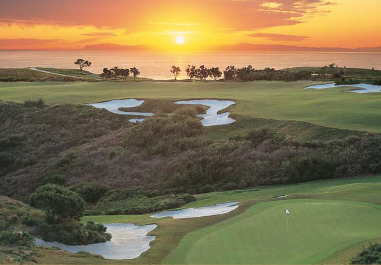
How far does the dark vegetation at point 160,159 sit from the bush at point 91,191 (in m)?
0.06

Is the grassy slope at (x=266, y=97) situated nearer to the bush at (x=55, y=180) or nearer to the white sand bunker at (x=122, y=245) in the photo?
the bush at (x=55, y=180)

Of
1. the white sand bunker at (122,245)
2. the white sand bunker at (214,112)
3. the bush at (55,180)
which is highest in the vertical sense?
the white sand bunker at (214,112)

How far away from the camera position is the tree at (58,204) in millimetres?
18969

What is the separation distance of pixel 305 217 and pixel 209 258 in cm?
424

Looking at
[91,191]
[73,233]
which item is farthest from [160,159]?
[73,233]

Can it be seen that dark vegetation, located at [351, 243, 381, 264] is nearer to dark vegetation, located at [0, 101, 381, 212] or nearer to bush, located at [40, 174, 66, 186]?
dark vegetation, located at [0, 101, 381, 212]

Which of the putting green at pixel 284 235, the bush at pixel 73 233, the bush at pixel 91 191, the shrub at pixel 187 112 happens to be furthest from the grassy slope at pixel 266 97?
the bush at pixel 73 233

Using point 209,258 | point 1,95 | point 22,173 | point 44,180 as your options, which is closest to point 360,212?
point 209,258

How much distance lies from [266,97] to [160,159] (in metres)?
18.8

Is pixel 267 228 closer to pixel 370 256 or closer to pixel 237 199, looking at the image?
pixel 370 256

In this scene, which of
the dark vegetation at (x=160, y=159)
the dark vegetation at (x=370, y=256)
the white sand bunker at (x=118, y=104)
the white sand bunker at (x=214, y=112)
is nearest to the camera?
the dark vegetation at (x=370, y=256)

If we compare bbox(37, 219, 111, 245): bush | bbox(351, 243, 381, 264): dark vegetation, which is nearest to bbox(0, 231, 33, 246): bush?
bbox(37, 219, 111, 245): bush

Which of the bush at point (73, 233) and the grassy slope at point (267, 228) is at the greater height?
the grassy slope at point (267, 228)

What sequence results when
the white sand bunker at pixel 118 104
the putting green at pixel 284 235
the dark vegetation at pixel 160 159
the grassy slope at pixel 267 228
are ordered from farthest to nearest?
1. the white sand bunker at pixel 118 104
2. the dark vegetation at pixel 160 159
3. the grassy slope at pixel 267 228
4. the putting green at pixel 284 235
